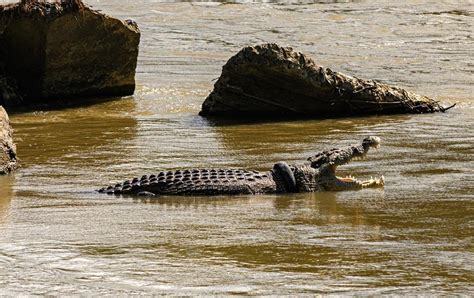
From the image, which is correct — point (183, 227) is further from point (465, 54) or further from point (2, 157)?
point (465, 54)

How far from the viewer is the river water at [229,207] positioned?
203 inches

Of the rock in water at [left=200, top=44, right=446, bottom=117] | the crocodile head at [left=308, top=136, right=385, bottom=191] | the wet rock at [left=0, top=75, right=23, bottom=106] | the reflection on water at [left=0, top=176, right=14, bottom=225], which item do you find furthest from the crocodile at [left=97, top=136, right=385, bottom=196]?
the wet rock at [left=0, top=75, right=23, bottom=106]

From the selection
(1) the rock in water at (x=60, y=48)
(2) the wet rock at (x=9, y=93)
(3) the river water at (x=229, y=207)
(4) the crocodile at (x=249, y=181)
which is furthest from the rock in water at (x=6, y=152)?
(1) the rock in water at (x=60, y=48)

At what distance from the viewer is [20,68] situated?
507 inches

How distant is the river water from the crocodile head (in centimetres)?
16

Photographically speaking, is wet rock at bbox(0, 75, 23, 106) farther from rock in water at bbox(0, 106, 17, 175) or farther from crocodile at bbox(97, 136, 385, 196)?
crocodile at bbox(97, 136, 385, 196)

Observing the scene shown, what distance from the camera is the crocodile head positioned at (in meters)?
7.97

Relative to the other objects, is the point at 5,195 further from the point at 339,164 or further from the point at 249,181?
the point at 339,164

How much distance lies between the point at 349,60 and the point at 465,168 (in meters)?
8.50

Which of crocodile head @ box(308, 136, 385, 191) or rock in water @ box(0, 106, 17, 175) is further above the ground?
crocodile head @ box(308, 136, 385, 191)

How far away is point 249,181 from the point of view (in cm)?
784

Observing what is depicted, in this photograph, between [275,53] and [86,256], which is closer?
[86,256]

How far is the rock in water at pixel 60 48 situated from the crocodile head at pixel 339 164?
530cm

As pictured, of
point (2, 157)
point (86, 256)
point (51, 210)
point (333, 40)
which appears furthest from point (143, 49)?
point (86, 256)
